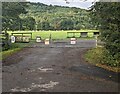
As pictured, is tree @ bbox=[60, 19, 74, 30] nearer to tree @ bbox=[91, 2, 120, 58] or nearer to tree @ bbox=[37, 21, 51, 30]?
tree @ bbox=[37, 21, 51, 30]

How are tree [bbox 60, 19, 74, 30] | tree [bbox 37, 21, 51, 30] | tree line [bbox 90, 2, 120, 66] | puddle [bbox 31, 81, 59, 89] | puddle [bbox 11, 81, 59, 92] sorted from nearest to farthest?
1. puddle [bbox 11, 81, 59, 92]
2. puddle [bbox 31, 81, 59, 89]
3. tree line [bbox 90, 2, 120, 66]
4. tree [bbox 60, 19, 74, 30]
5. tree [bbox 37, 21, 51, 30]

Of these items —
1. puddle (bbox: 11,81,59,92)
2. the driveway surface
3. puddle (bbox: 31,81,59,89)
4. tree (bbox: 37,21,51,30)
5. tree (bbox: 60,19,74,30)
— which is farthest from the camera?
tree (bbox: 37,21,51,30)

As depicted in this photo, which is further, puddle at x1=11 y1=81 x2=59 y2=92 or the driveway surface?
the driveway surface

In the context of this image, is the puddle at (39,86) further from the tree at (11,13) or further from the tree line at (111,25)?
the tree at (11,13)

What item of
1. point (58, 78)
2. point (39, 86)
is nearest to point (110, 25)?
point (58, 78)

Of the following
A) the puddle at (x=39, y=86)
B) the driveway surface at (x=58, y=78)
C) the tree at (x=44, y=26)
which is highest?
the tree at (x=44, y=26)

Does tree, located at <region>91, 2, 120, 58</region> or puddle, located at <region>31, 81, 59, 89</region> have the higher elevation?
tree, located at <region>91, 2, 120, 58</region>

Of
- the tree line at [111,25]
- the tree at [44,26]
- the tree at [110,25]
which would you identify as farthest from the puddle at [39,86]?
the tree at [44,26]

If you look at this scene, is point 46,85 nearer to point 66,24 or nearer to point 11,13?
point 11,13

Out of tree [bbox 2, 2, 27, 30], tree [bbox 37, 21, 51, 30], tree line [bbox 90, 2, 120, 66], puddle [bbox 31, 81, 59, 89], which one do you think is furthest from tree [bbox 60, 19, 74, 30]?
puddle [bbox 31, 81, 59, 89]

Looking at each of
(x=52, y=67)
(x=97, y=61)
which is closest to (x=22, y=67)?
(x=52, y=67)

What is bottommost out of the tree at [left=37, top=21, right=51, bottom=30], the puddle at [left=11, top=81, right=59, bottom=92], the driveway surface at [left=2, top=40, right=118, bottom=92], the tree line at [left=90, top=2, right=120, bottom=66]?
the puddle at [left=11, top=81, right=59, bottom=92]

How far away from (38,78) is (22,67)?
2.95 metres

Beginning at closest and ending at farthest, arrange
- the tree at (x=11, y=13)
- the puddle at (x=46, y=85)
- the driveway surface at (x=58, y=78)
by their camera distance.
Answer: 1. the driveway surface at (x=58, y=78)
2. the puddle at (x=46, y=85)
3. the tree at (x=11, y=13)
